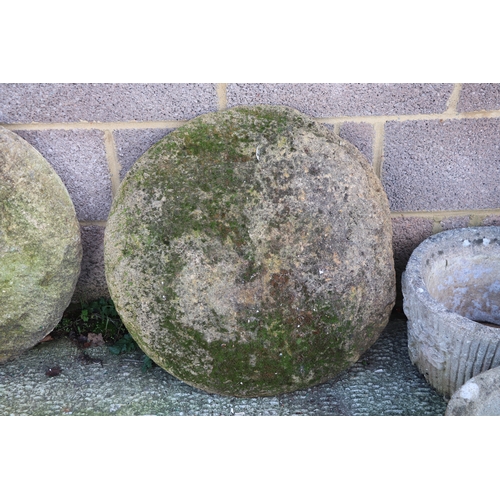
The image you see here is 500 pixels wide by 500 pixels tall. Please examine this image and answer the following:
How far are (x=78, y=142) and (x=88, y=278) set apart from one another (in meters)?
0.64

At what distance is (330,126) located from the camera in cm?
227

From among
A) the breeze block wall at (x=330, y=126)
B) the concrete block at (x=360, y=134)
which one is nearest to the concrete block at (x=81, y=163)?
the breeze block wall at (x=330, y=126)

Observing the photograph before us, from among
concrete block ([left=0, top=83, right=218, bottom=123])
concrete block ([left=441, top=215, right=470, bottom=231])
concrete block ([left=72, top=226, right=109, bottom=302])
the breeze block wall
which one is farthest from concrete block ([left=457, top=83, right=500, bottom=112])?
concrete block ([left=72, top=226, right=109, bottom=302])

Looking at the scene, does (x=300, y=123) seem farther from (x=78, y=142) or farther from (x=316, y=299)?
(x=78, y=142)

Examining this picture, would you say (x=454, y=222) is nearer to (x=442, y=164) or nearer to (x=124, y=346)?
(x=442, y=164)

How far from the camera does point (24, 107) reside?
7.27ft

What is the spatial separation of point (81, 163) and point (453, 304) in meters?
1.77

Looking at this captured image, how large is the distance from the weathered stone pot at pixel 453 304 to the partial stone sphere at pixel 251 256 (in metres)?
0.17

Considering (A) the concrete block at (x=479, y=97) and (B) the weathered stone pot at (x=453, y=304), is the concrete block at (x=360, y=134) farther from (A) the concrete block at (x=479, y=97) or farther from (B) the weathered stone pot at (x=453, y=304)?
(B) the weathered stone pot at (x=453, y=304)

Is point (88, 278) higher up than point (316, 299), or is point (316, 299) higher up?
point (316, 299)

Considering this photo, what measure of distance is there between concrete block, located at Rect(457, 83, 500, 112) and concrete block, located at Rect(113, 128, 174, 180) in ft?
3.98

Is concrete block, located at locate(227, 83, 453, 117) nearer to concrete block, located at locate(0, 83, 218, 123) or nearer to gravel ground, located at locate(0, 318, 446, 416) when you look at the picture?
concrete block, located at locate(0, 83, 218, 123)

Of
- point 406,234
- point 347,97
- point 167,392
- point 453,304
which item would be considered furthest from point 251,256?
point 453,304

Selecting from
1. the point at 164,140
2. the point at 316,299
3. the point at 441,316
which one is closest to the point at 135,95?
the point at 164,140
